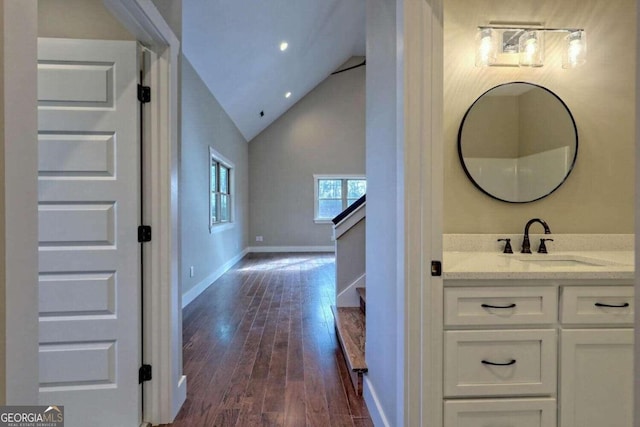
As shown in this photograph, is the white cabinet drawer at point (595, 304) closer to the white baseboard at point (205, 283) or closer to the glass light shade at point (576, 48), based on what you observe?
the glass light shade at point (576, 48)

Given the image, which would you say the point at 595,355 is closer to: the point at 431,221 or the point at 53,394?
the point at 431,221

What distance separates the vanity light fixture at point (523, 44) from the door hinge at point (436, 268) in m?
1.24

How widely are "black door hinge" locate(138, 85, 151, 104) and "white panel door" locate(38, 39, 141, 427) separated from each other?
0.04 meters

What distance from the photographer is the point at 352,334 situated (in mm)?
2508

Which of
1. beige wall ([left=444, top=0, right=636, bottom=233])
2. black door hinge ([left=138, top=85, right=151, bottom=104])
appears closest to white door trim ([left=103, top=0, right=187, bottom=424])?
black door hinge ([left=138, top=85, right=151, bottom=104])

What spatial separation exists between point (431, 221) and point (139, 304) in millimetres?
1403

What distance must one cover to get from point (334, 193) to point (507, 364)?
7.55 meters

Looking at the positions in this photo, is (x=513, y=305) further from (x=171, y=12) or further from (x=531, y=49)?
(x=171, y=12)

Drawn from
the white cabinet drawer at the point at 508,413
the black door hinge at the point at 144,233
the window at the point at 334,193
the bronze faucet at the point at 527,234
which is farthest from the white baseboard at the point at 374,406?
the window at the point at 334,193

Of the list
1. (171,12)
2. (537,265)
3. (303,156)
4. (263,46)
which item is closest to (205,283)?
(263,46)

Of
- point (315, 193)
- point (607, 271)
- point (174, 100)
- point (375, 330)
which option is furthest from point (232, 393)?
point (315, 193)

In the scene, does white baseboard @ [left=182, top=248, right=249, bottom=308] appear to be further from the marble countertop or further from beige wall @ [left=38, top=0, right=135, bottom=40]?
the marble countertop

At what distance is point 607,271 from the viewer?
1247 mm

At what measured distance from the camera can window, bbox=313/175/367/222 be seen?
863 centimetres
